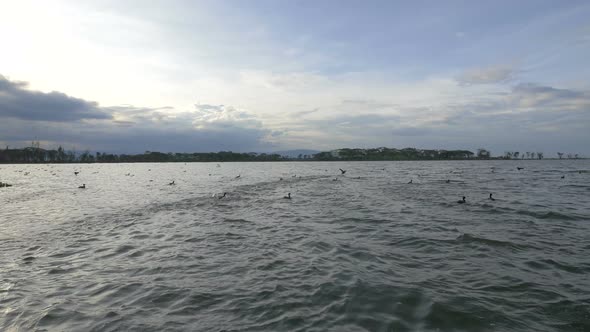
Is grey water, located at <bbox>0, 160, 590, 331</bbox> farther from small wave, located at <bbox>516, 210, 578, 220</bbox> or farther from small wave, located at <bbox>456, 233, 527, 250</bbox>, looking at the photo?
small wave, located at <bbox>516, 210, 578, 220</bbox>

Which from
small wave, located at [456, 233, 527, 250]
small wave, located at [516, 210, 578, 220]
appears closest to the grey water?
small wave, located at [456, 233, 527, 250]

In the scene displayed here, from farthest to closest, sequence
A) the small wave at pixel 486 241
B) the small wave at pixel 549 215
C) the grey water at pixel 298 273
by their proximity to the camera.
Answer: the small wave at pixel 549 215 < the small wave at pixel 486 241 < the grey water at pixel 298 273

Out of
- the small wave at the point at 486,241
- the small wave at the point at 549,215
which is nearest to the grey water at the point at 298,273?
the small wave at the point at 486,241

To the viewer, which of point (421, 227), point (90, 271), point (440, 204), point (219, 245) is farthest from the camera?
point (440, 204)

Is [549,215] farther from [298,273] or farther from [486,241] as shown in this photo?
[298,273]

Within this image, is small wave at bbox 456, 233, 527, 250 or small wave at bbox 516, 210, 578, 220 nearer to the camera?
small wave at bbox 456, 233, 527, 250

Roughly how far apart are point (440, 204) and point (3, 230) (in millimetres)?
31641

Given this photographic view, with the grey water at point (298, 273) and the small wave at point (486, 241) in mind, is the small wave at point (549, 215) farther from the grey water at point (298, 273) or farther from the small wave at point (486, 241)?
the small wave at point (486, 241)

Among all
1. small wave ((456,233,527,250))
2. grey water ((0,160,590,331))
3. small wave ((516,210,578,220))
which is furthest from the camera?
small wave ((516,210,578,220))

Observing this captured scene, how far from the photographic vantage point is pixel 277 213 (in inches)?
970

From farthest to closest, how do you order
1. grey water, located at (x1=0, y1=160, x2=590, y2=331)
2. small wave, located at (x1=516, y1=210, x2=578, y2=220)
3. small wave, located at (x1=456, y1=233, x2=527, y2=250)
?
small wave, located at (x1=516, y1=210, x2=578, y2=220) → small wave, located at (x1=456, y1=233, x2=527, y2=250) → grey water, located at (x1=0, y1=160, x2=590, y2=331)

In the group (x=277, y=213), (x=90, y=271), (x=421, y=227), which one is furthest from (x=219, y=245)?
(x=421, y=227)

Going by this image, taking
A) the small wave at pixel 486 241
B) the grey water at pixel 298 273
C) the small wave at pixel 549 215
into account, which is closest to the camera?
the grey water at pixel 298 273

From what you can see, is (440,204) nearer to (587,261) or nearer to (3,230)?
(587,261)
